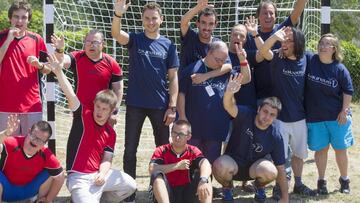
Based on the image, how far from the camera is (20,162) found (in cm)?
496

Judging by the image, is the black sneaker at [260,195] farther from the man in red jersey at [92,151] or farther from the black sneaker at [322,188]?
the man in red jersey at [92,151]

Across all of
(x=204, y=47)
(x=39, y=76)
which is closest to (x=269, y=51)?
(x=204, y=47)

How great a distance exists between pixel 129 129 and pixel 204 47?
112cm

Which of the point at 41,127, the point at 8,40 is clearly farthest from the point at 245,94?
the point at 8,40

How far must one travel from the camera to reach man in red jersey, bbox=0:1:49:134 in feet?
17.2

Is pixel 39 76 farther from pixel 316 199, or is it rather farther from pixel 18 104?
pixel 316 199

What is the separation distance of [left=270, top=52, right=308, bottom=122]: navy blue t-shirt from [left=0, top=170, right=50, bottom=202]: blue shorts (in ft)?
7.93

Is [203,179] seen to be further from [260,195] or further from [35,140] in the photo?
[35,140]

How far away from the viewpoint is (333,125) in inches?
231

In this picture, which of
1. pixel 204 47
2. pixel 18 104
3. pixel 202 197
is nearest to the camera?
pixel 202 197

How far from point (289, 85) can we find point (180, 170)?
1.47 meters

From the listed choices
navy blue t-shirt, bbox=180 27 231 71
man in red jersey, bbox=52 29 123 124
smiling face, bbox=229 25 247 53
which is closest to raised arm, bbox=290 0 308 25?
smiling face, bbox=229 25 247 53

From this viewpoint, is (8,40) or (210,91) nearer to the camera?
(8,40)

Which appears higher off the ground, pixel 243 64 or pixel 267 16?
pixel 267 16
